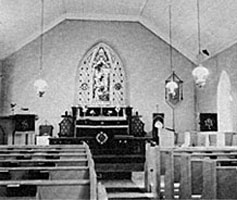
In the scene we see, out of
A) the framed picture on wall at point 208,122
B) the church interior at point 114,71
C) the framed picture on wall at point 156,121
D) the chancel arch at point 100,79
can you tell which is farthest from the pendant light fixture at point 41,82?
the framed picture on wall at point 208,122

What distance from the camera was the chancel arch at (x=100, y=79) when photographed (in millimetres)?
11016

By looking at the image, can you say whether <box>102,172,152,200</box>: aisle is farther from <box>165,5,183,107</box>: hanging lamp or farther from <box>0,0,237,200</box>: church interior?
<box>165,5,183,107</box>: hanging lamp

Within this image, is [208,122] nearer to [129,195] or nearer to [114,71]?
[114,71]

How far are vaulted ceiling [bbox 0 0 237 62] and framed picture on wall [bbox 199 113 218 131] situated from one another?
1.77 meters

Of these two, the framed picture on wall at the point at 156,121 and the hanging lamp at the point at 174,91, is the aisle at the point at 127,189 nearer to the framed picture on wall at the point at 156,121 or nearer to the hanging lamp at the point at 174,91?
the framed picture on wall at the point at 156,121

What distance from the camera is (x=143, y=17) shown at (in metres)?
11.1

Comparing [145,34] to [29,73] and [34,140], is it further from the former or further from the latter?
[34,140]

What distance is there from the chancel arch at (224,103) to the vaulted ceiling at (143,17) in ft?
2.83

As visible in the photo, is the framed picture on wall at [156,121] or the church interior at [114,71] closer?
the church interior at [114,71]

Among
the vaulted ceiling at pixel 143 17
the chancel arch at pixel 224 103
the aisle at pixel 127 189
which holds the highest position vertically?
the vaulted ceiling at pixel 143 17

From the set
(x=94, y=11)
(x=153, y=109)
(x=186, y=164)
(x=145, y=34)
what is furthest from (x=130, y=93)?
(x=186, y=164)

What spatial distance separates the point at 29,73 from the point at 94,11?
265 centimetres

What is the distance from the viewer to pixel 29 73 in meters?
10.9

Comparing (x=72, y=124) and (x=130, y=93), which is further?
(x=130, y=93)
